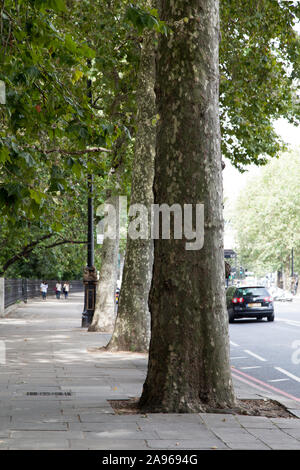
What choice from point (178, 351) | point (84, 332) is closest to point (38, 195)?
point (178, 351)

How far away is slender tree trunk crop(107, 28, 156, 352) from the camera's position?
568 inches

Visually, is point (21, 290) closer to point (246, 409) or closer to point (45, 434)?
point (246, 409)

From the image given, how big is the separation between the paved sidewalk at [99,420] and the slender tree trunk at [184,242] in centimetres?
45

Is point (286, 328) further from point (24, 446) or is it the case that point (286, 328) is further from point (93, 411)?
point (24, 446)

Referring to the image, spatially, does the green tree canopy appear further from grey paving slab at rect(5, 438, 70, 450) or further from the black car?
grey paving slab at rect(5, 438, 70, 450)

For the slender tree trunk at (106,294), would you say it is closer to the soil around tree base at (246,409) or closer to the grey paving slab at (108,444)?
the soil around tree base at (246,409)

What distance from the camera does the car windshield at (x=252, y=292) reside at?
27.9 m

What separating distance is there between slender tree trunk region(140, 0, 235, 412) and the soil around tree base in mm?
130

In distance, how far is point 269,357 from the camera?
50.6 ft

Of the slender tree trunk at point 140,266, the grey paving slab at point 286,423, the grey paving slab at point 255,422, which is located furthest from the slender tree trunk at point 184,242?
the slender tree trunk at point 140,266

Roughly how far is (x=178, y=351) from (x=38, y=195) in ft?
7.64

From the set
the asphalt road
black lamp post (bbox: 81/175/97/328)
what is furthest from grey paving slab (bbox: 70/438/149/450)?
black lamp post (bbox: 81/175/97/328)

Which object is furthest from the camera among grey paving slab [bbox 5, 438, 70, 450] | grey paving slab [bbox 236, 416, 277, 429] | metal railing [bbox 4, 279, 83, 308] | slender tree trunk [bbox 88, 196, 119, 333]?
metal railing [bbox 4, 279, 83, 308]

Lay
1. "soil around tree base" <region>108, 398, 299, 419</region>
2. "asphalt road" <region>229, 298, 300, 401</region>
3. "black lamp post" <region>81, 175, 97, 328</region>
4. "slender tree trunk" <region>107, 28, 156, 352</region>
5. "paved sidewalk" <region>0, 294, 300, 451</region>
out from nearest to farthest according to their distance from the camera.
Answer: "paved sidewalk" <region>0, 294, 300, 451</region> < "soil around tree base" <region>108, 398, 299, 419</region> < "asphalt road" <region>229, 298, 300, 401</region> < "slender tree trunk" <region>107, 28, 156, 352</region> < "black lamp post" <region>81, 175, 97, 328</region>
